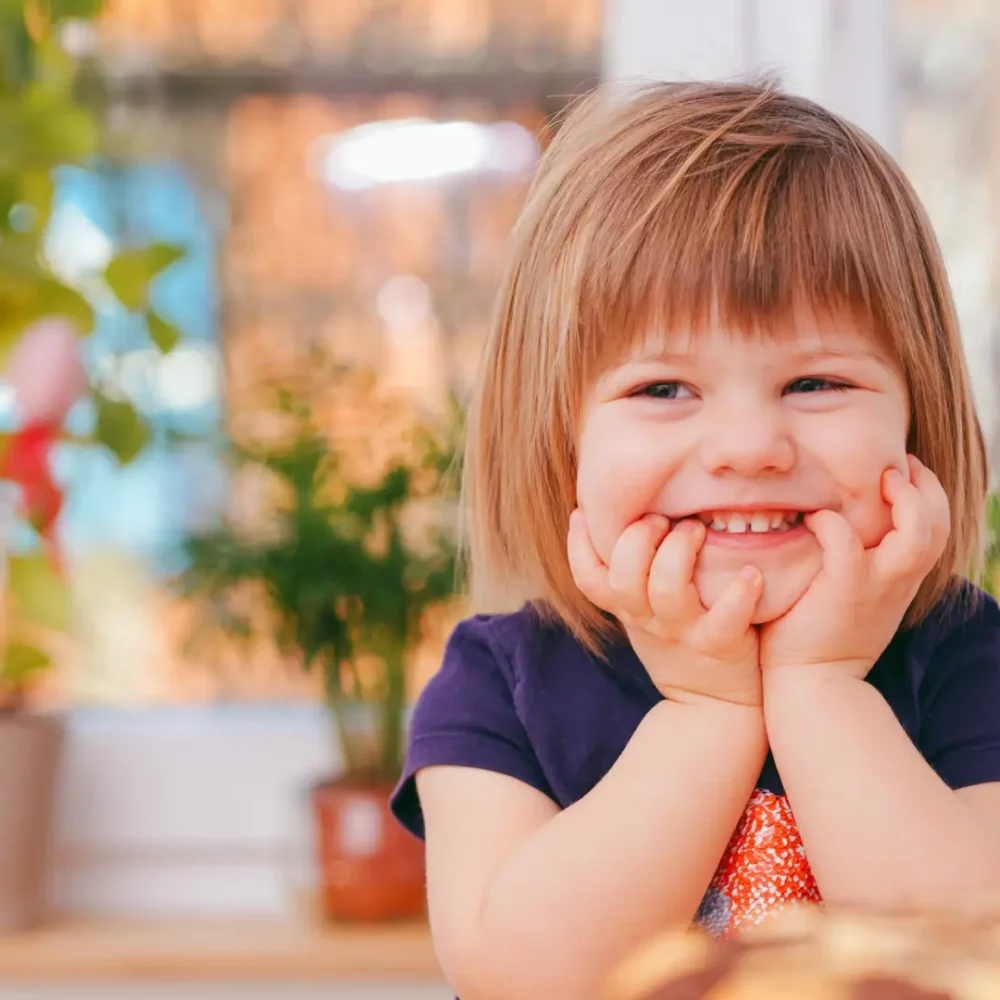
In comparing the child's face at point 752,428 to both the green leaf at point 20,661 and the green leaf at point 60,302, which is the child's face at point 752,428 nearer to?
the green leaf at point 20,661

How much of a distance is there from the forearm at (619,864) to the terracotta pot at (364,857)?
2.30 ft

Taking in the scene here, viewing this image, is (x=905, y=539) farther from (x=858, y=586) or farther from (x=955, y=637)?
(x=955, y=637)

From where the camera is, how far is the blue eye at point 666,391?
2.35ft

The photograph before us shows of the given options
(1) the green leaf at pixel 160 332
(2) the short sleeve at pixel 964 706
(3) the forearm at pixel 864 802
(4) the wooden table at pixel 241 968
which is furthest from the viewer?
(1) the green leaf at pixel 160 332

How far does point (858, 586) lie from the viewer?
27.3 inches

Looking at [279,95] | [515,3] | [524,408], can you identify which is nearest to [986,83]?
[515,3]

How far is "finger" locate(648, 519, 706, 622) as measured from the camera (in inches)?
27.4

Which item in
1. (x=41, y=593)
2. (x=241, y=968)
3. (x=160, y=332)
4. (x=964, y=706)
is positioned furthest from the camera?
(x=160, y=332)

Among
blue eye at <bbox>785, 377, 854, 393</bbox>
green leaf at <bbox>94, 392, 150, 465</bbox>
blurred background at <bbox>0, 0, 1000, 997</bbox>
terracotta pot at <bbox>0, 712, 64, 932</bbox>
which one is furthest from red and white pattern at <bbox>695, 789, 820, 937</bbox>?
green leaf at <bbox>94, 392, 150, 465</bbox>

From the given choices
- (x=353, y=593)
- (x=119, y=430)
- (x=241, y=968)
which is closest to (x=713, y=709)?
(x=353, y=593)

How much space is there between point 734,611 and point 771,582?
33 millimetres

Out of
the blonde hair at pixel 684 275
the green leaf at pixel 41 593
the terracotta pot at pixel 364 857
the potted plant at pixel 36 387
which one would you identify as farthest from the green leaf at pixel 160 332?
A: the blonde hair at pixel 684 275

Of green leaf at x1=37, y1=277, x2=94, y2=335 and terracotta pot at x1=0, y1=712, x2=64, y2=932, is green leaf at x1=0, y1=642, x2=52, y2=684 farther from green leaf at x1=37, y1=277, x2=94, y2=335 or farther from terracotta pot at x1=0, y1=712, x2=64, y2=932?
green leaf at x1=37, y1=277, x2=94, y2=335

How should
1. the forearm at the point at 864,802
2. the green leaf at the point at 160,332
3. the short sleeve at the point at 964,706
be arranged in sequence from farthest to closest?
the green leaf at the point at 160,332 → the short sleeve at the point at 964,706 → the forearm at the point at 864,802
